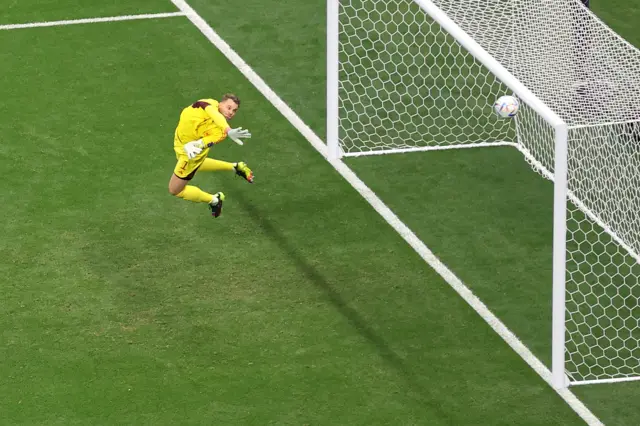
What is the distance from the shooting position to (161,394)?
11.0m

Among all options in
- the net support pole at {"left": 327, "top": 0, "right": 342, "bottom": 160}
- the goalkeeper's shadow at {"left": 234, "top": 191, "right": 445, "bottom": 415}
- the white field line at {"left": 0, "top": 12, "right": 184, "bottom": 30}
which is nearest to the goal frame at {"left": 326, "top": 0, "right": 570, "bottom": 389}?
the goalkeeper's shadow at {"left": 234, "top": 191, "right": 445, "bottom": 415}

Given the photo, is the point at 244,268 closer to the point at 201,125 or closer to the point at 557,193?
the point at 201,125

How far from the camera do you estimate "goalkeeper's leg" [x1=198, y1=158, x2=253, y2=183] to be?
12.9 metres

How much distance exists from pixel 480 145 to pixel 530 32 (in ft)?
6.20

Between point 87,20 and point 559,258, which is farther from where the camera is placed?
point 87,20

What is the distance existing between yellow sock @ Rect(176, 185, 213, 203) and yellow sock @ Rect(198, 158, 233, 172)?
0.67 ft

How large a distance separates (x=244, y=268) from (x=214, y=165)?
1080mm

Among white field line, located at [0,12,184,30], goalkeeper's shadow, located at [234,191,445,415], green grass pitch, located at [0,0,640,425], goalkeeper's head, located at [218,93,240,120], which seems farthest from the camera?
white field line, located at [0,12,184,30]

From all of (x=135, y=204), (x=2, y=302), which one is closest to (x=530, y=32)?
(x=135, y=204)

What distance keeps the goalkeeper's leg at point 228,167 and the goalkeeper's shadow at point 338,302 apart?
1.50 feet

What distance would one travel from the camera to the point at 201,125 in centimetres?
1264

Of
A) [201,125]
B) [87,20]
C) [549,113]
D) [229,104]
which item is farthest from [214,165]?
[87,20]

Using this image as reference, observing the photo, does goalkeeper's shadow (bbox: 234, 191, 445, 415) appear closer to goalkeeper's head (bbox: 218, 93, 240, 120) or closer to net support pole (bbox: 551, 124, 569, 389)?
net support pole (bbox: 551, 124, 569, 389)

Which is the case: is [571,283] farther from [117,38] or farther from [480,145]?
[117,38]
